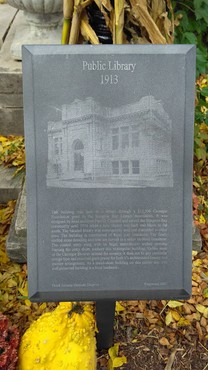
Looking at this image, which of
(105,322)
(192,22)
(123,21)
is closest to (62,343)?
(105,322)

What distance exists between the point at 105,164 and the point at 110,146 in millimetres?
61

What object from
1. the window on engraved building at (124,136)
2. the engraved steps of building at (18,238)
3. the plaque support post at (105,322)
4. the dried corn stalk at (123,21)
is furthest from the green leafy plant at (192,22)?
the plaque support post at (105,322)

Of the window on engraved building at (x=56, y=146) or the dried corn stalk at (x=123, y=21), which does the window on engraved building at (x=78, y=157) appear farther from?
the dried corn stalk at (x=123, y=21)

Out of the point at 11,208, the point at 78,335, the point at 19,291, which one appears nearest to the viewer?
the point at 78,335

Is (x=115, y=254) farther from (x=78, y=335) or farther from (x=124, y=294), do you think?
(x=78, y=335)

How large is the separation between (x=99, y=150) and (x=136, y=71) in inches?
11.1

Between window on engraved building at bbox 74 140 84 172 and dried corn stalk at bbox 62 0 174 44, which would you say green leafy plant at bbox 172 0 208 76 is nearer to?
dried corn stalk at bbox 62 0 174 44

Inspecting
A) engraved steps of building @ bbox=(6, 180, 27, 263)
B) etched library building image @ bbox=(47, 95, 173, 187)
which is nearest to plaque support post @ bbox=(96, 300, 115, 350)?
etched library building image @ bbox=(47, 95, 173, 187)

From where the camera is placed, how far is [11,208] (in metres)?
3.01

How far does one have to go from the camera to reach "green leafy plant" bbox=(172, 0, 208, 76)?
10.3 feet

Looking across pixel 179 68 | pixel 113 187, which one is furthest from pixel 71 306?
pixel 179 68

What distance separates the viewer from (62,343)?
1.96 metres

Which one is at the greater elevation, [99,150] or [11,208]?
[99,150]

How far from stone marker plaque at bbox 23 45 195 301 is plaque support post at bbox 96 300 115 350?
0.76 ft
